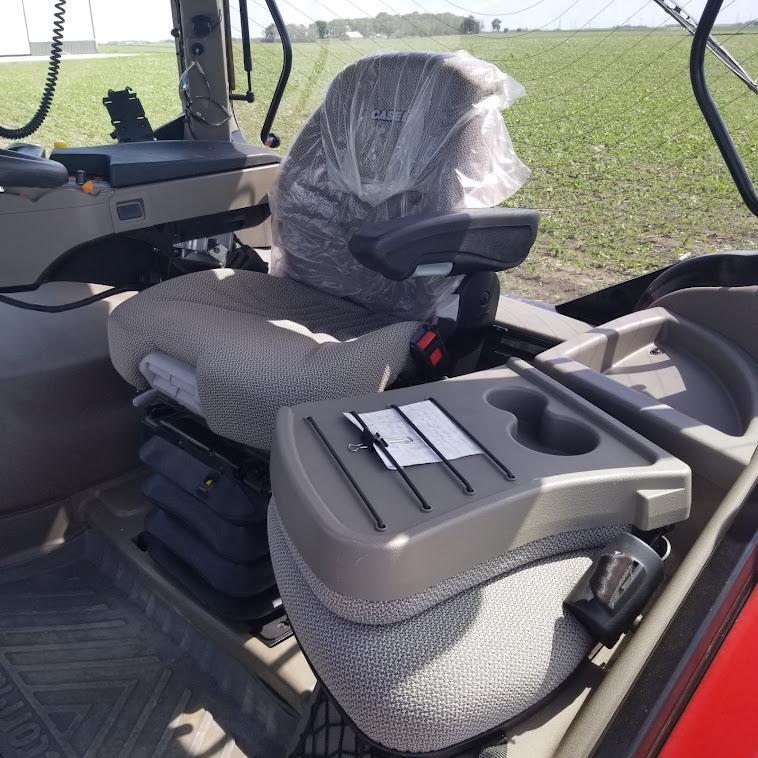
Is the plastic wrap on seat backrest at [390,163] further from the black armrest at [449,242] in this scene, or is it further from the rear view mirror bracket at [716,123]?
the rear view mirror bracket at [716,123]

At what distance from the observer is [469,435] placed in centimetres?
93

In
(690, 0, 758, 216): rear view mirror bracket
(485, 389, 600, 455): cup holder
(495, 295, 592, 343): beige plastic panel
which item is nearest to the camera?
(485, 389, 600, 455): cup holder

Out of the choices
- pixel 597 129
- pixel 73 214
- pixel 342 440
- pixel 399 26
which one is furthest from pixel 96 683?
pixel 597 129

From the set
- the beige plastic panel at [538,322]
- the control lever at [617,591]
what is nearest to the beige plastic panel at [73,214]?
the beige plastic panel at [538,322]

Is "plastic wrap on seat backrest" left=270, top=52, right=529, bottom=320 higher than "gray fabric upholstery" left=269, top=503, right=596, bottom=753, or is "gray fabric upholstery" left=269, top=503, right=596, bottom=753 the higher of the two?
"plastic wrap on seat backrest" left=270, top=52, right=529, bottom=320

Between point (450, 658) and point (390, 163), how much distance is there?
1115 mm

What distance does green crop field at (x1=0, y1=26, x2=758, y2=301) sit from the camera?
1.32 m

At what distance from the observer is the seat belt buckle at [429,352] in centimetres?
130

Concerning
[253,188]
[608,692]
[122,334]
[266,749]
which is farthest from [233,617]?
[253,188]

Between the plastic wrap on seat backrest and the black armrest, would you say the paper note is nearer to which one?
the black armrest

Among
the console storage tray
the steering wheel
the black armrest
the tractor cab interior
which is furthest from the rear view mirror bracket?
the steering wheel

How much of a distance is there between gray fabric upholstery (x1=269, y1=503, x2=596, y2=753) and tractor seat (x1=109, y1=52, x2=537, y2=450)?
0.50 meters

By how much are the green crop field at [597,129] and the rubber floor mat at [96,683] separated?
4.04 feet

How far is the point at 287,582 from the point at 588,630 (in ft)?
1.20
